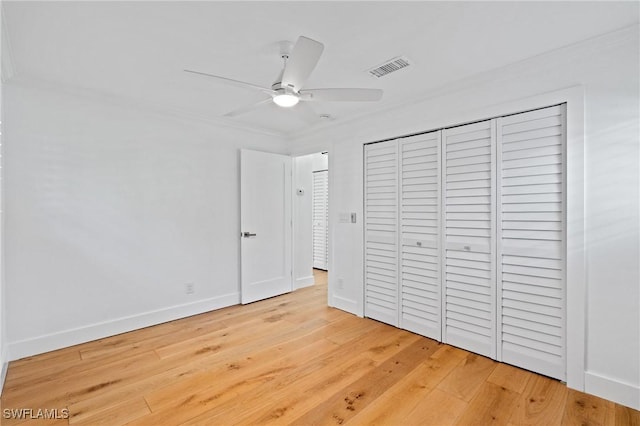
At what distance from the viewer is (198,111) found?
3.53m

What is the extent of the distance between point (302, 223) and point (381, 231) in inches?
68.4

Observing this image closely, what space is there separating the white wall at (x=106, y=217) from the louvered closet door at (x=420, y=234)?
2195 millimetres

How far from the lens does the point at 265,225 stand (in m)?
4.30

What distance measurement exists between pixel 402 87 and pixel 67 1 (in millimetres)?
2418

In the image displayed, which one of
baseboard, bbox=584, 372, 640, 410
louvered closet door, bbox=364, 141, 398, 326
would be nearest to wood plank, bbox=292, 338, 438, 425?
louvered closet door, bbox=364, 141, 398, 326

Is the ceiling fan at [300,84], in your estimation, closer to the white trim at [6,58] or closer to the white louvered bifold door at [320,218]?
the white trim at [6,58]

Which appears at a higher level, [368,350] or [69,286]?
[69,286]

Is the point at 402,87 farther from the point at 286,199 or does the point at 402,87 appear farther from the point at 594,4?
the point at 286,199

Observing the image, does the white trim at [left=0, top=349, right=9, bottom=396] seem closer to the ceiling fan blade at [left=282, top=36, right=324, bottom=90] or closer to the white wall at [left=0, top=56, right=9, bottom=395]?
the white wall at [left=0, top=56, right=9, bottom=395]

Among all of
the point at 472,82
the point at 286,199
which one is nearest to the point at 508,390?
the point at 472,82

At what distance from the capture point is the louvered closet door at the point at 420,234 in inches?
117

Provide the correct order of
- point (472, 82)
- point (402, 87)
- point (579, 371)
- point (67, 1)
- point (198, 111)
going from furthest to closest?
point (198, 111), point (402, 87), point (472, 82), point (579, 371), point (67, 1)

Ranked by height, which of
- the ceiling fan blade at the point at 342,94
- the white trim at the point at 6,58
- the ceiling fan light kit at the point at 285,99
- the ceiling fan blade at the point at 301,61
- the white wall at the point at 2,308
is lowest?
the white wall at the point at 2,308

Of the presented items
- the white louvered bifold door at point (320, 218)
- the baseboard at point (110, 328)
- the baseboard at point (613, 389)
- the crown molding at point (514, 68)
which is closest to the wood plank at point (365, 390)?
the baseboard at point (613, 389)
